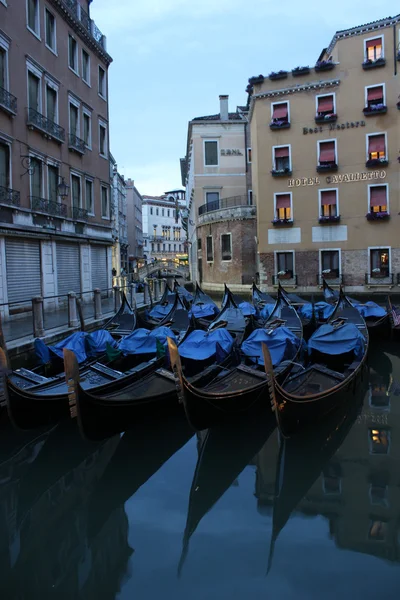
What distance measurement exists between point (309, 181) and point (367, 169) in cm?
206

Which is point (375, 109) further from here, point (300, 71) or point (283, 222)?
point (283, 222)

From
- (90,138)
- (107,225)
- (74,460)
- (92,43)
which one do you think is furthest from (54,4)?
(74,460)

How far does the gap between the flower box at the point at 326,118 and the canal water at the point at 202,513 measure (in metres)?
14.6

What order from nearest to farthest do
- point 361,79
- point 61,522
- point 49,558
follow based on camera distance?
1. point 49,558
2. point 61,522
3. point 361,79

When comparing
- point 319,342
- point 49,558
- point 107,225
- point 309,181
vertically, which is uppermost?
point 309,181

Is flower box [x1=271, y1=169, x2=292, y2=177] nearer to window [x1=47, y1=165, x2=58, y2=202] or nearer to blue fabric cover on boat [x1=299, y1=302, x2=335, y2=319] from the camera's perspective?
blue fabric cover on boat [x1=299, y1=302, x2=335, y2=319]

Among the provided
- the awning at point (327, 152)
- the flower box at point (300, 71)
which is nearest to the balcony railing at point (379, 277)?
the awning at point (327, 152)

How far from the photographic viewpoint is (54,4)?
11.0 meters

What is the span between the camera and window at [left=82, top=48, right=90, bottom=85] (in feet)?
42.0

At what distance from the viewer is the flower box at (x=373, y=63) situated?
1662 centimetres

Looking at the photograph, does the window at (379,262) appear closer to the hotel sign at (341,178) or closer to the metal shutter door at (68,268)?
the hotel sign at (341,178)

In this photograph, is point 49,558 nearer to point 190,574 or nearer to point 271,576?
point 190,574

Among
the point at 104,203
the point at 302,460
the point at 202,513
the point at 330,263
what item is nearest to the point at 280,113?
the point at 330,263

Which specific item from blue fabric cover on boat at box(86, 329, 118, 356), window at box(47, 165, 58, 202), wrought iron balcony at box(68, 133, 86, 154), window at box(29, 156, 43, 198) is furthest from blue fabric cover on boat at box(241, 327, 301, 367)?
wrought iron balcony at box(68, 133, 86, 154)
